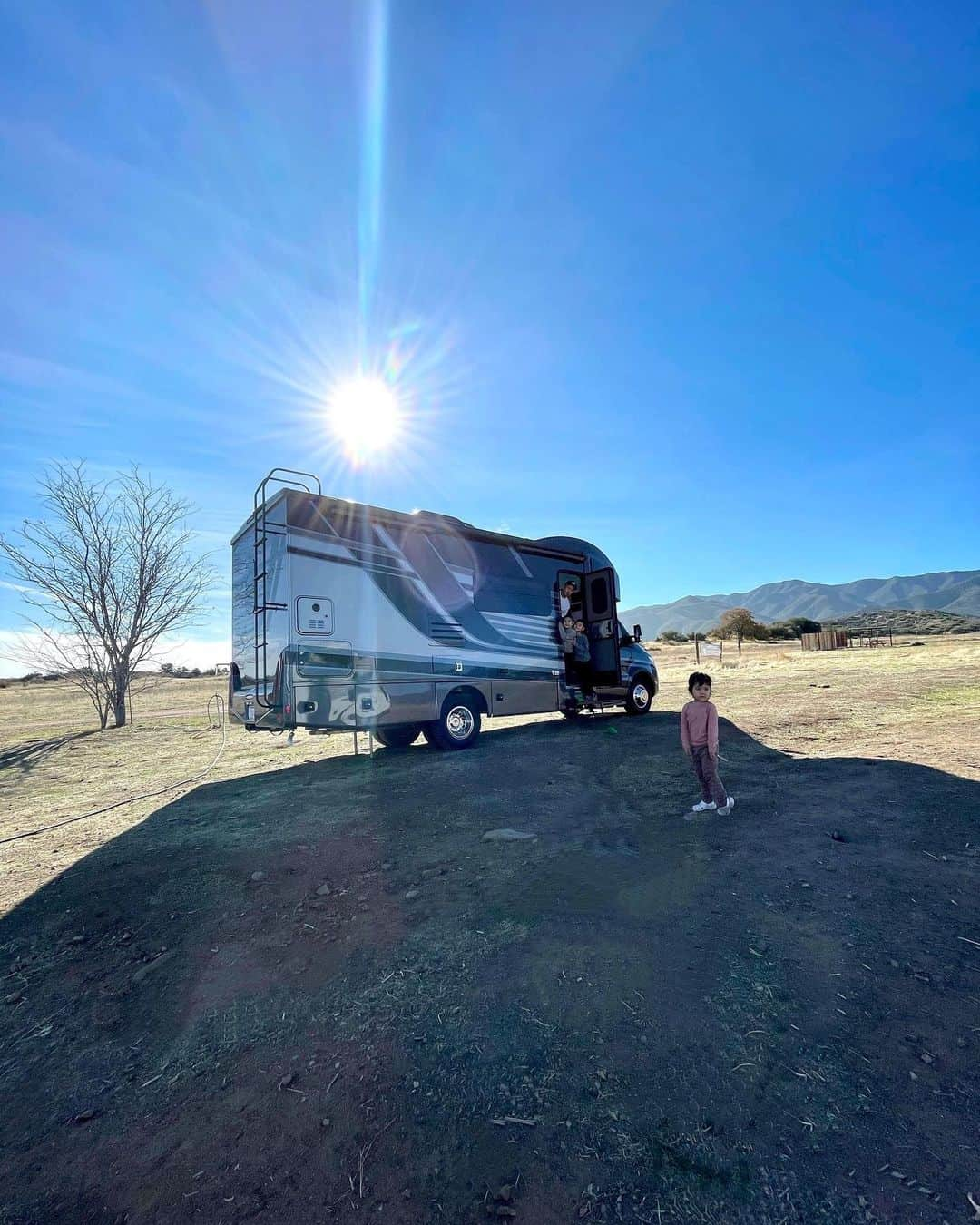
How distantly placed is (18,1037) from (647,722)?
36.1 feet

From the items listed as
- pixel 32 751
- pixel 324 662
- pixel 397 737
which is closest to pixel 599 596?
pixel 397 737

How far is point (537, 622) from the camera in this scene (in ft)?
39.7

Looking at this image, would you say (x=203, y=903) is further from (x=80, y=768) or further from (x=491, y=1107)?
(x=80, y=768)

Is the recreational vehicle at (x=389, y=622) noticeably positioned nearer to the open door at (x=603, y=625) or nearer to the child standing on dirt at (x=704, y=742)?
the open door at (x=603, y=625)

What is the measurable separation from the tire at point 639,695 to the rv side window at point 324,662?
7.16 metres

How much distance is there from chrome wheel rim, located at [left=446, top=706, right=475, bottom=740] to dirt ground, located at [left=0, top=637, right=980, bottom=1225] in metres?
3.70

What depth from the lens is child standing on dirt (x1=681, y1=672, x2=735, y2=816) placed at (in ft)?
20.2

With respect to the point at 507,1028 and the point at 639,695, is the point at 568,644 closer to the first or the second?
the point at 639,695

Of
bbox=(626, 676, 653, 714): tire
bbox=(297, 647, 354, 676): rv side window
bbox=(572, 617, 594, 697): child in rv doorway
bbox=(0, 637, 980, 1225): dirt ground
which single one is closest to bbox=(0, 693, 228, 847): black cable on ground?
bbox=(0, 637, 980, 1225): dirt ground

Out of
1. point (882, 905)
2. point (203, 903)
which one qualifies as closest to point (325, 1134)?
point (203, 903)

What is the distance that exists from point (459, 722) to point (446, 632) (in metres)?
1.71

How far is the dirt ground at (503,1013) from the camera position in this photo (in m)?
2.22

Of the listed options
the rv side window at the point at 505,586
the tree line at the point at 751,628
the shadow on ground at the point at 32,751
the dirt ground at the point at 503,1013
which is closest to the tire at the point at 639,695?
the rv side window at the point at 505,586

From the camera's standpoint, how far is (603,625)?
43.5 ft
